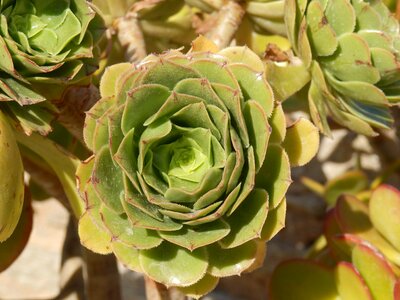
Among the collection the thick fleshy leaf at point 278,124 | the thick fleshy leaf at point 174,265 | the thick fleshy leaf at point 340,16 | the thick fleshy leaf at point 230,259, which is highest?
the thick fleshy leaf at point 340,16

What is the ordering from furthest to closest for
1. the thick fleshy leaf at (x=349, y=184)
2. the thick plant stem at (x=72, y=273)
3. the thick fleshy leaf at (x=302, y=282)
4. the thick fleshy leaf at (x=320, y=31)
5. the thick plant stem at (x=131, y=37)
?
the thick fleshy leaf at (x=349, y=184) → the thick plant stem at (x=72, y=273) → the thick fleshy leaf at (x=302, y=282) → the thick plant stem at (x=131, y=37) → the thick fleshy leaf at (x=320, y=31)

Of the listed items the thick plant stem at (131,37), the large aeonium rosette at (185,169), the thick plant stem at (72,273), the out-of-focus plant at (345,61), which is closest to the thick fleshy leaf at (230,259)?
the large aeonium rosette at (185,169)

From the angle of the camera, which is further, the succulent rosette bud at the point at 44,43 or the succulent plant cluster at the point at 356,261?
the succulent plant cluster at the point at 356,261

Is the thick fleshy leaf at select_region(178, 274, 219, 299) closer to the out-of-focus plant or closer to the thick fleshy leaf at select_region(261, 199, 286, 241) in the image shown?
the thick fleshy leaf at select_region(261, 199, 286, 241)

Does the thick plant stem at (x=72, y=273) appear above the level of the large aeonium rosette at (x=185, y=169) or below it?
below

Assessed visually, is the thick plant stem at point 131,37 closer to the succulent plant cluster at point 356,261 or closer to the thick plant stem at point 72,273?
the succulent plant cluster at point 356,261

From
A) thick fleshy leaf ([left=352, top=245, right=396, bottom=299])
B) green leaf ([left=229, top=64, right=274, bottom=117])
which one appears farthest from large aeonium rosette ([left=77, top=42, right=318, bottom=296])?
thick fleshy leaf ([left=352, top=245, right=396, bottom=299])
